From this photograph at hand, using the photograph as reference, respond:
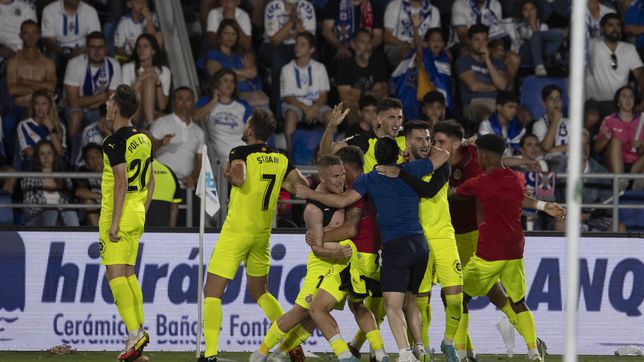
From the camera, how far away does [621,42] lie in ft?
61.1

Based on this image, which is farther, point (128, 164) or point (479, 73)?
point (479, 73)

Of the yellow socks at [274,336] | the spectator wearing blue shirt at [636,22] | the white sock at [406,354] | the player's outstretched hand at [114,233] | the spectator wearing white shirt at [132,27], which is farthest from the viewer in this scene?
the spectator wearing blue shirt at [636,22]

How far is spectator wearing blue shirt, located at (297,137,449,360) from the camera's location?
1079cm

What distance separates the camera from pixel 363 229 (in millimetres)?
11172

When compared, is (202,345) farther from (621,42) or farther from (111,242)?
(621,42)

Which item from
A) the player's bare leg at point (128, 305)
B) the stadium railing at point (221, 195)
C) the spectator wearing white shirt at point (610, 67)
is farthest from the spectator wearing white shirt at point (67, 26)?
the spectator wearing white shirt at point (610, 67)

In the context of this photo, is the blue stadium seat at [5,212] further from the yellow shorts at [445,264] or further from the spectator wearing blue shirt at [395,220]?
the yellow shorts at [445,264]

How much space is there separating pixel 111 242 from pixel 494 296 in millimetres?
3823

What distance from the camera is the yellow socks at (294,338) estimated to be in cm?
1152

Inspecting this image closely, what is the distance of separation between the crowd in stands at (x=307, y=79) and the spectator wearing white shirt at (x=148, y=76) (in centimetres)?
2

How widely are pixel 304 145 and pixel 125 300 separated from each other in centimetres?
604

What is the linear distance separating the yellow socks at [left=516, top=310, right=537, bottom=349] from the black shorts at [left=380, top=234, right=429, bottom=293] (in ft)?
4.81

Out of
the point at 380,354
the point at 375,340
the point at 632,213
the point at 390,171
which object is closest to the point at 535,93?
the point at 632,213

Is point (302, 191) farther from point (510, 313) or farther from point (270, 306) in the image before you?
point (510, 313)
